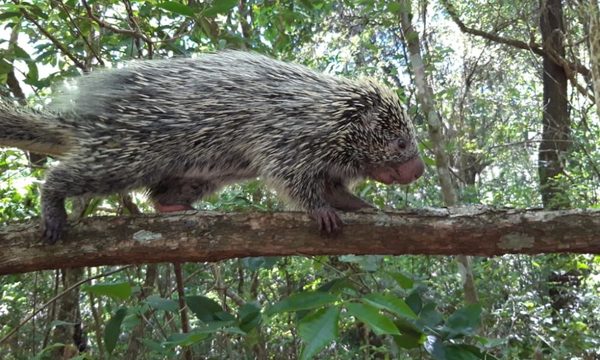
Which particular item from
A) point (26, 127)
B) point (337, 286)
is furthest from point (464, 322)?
point (26, 127)

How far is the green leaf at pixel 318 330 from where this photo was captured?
149 cm

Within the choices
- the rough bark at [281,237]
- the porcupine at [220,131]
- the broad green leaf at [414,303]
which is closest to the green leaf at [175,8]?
the porcupine at [220,131]

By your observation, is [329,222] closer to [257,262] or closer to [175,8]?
[257,262]

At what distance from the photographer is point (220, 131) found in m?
3.37

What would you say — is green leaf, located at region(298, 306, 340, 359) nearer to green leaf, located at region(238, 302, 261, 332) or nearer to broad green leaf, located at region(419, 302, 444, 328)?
green leaf, located at region(238, 302, 261, 332)

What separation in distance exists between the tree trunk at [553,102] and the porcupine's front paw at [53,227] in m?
7.06

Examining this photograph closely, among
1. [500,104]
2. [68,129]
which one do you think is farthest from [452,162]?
[68,129]

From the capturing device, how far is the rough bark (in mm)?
2559

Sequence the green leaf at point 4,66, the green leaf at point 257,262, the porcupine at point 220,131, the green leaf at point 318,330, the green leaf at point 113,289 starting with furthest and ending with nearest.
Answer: the green leaf at point 4,66 → the porcupine at point 220,131 → the green leaf at point 257,262 → the green leaf at point 113,289 → the green leaf at point 318,330

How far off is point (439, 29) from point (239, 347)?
27.7 feet

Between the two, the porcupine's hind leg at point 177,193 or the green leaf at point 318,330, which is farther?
the porcupine's hind leg at point 177,193

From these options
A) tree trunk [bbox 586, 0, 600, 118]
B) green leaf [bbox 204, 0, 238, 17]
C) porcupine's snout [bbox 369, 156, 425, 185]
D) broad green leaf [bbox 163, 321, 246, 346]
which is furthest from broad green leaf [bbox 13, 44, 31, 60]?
tree trunk [bbox 586, 0, 600, 118]

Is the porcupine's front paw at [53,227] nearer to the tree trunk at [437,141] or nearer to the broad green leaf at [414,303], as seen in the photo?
the broad green leaf at [414,303]

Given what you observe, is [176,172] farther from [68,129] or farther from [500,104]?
[500,104]
